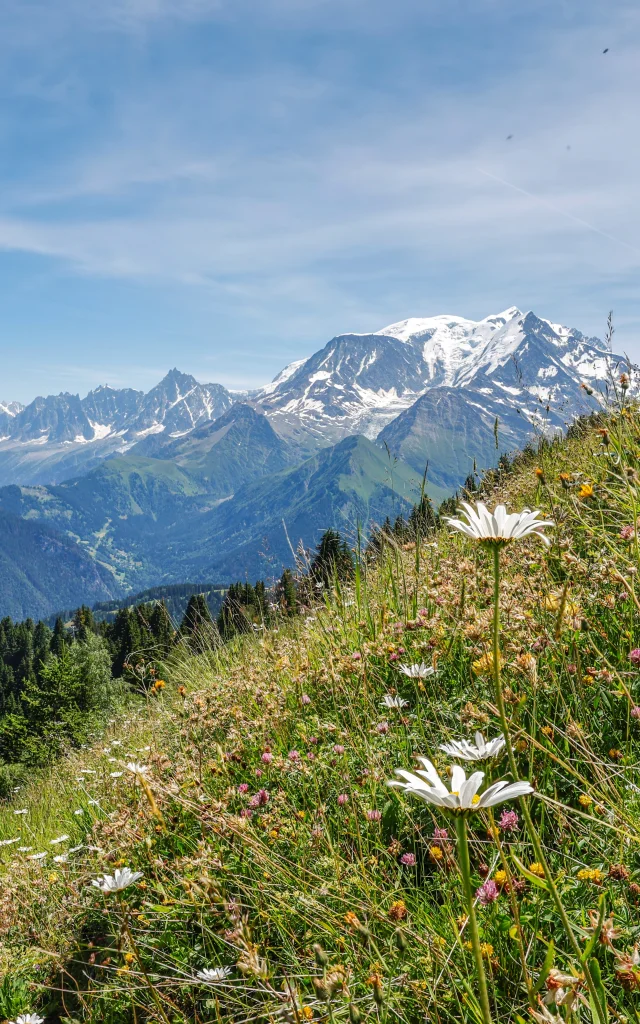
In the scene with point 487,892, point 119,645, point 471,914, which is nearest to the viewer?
point 471,914

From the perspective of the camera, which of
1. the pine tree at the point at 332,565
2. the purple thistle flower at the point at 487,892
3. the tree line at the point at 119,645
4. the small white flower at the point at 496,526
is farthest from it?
the pine tree at the point at 332,565

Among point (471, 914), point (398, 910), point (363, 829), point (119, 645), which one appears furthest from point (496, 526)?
point (119, 645)

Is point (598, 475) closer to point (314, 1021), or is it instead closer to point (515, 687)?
point (515, 687)

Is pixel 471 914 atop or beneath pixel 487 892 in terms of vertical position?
atop

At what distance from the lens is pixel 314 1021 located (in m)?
1.73

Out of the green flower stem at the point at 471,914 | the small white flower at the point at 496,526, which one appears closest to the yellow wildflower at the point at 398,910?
the green flower stem at the point at 471,914

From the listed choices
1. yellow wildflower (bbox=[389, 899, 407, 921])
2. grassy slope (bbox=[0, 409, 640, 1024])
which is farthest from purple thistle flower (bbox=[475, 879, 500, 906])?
yellow wildflower (bbox=[389, 899, 407, 921])

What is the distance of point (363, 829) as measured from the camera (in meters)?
2.84

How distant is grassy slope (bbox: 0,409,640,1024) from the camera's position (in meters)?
1.97

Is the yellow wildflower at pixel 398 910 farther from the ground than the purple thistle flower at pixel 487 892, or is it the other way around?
the purple thistle flower at pixel 487 892

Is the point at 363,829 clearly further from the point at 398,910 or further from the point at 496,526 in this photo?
the point at 496,526

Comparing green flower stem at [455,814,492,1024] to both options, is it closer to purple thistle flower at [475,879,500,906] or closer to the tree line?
purple thistle flower at [475,879,500,906]

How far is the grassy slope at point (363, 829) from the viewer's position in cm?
197

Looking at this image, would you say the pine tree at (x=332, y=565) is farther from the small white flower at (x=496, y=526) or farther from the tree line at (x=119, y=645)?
the small white flower at (x=496, y=526)
